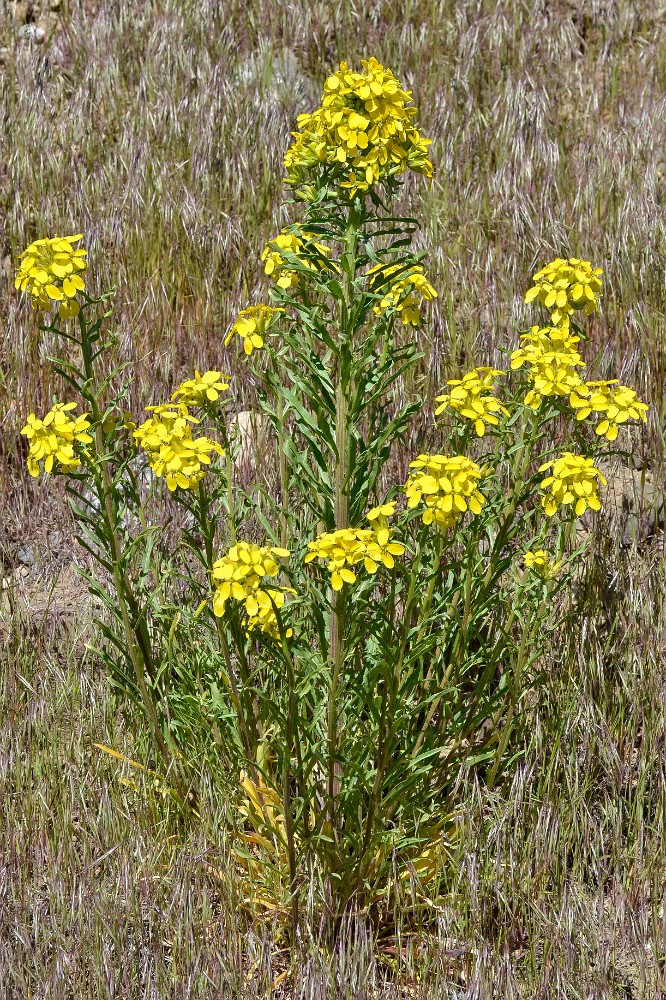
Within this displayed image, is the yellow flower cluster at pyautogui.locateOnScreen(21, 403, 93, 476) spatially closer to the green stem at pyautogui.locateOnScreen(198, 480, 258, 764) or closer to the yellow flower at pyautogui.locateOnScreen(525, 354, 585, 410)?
the green stem at pyautogui.locateOnScreen(198, 480, 258, 764)

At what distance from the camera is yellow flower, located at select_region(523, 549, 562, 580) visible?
6.50ft

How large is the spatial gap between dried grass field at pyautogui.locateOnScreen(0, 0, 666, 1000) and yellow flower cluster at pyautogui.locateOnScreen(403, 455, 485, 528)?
0.64 metres

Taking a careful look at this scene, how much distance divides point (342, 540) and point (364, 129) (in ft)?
2.23

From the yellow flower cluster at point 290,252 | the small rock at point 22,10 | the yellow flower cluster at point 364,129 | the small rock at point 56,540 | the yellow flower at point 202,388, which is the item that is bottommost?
the small rock at point 56,540

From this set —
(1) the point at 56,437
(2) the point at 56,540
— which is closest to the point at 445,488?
(1) the point at 56,437

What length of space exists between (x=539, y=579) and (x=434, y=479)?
0.49 meters

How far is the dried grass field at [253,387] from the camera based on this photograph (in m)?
1.83

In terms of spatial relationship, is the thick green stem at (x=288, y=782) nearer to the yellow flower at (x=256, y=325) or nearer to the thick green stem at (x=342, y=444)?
the thick green stem at (x=342, y=444)

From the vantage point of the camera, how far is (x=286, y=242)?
188 centimetres

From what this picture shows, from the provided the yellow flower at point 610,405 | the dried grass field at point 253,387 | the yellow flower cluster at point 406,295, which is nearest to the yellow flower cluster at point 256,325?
the yellow flower cluster at point 406,295

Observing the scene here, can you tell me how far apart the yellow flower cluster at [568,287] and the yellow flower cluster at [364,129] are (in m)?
0.40

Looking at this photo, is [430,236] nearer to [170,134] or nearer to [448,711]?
[170,134]

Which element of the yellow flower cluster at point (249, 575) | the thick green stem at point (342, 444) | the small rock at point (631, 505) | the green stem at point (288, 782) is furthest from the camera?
the small rock at point (631, 505)

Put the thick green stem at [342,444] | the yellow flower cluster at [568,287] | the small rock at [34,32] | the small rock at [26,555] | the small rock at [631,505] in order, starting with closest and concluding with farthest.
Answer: the thick green stem at [342,444], the yellow flower cluster at [568,287], the small rock at [631,505], the small rock at [26,555], the small rock at [34,32]
